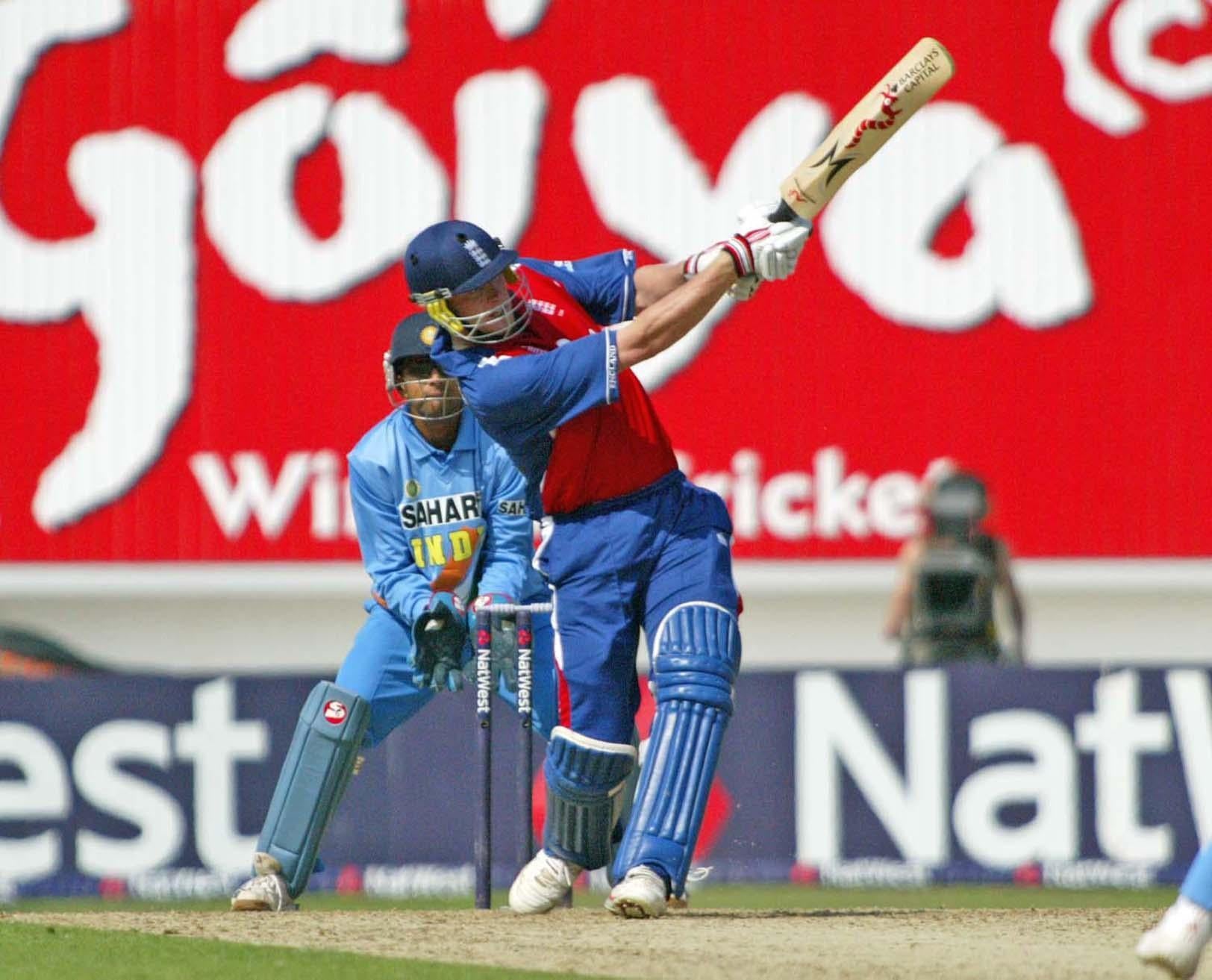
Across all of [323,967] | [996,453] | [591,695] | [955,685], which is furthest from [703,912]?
[996,453]

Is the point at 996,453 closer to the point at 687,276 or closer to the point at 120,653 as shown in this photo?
the point at 120,653

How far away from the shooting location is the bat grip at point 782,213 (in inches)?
238

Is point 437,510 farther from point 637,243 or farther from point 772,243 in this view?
point 637,243

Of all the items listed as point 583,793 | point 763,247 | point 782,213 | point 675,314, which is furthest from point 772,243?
point 583,793

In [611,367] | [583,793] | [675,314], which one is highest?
[675,314]

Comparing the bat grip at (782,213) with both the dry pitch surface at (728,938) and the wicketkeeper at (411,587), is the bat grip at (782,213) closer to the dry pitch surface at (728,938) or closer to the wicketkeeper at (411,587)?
the wicketkeeper at (411,587)

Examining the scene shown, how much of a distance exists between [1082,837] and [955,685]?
0.75 meters

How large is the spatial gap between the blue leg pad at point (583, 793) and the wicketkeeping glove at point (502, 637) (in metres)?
0.77

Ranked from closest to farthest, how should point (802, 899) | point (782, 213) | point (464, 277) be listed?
point (782, 213) < point (464, 277) < point (802, 899)

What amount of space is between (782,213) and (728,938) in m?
1.81

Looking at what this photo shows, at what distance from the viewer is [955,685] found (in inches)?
365

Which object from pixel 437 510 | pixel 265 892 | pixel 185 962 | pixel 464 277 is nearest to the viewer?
pixel 185 962

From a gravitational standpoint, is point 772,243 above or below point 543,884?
above

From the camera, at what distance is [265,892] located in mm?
7098
